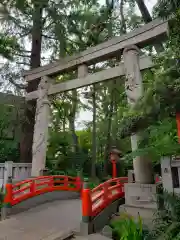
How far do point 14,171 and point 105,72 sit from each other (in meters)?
4.75

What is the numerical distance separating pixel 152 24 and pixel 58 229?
5.65 m

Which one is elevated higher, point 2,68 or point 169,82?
point 2,68

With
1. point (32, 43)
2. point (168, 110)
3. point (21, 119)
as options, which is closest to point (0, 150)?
point (21, 119)

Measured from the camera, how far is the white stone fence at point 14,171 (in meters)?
7.20

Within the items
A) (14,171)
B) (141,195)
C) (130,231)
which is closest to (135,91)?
(141,195)

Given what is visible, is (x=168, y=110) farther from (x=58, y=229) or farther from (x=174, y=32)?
(x=58, y=229)

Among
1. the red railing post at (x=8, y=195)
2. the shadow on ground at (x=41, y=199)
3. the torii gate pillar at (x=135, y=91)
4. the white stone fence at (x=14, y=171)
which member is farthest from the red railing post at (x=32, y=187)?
the torii gate pillar at (x=135, y=91)

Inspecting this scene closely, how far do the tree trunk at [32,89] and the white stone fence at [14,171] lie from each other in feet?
3.45

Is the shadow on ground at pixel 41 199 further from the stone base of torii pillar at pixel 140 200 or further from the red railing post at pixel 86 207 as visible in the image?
the stone base of torii pillar at pixel 140 200

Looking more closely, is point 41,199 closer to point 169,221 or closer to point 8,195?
point 8,195

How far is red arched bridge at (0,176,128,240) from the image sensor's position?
13.7ft

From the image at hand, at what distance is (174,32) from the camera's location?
3.50 meters

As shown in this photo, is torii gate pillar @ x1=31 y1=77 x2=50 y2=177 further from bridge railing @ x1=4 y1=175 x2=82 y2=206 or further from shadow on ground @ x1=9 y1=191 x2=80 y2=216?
shadow on ground @ x1=9 y1=191 x2=80 y2=216

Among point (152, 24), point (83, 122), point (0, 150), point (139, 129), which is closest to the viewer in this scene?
point (139, 129)
